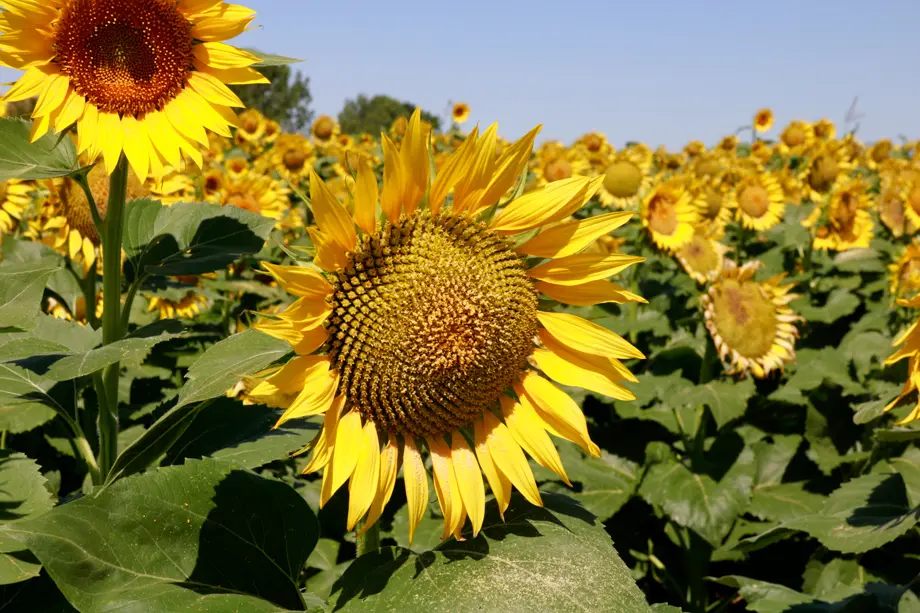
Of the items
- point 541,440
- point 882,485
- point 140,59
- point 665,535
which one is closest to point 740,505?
point 665,535

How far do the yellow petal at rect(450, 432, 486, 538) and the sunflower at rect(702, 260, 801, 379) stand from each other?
2.92 metres

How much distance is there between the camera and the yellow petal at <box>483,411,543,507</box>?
1485 millimetres

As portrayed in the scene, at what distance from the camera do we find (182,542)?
143cm

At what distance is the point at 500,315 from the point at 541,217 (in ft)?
0.71

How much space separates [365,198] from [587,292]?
53 centimetres

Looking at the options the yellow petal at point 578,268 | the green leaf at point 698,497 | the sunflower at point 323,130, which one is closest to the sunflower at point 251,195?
the green leaf at point 698,497

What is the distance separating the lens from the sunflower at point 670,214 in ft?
19.4

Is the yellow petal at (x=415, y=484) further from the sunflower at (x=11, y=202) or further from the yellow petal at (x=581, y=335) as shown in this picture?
the sunflower at (x=11, y=202)

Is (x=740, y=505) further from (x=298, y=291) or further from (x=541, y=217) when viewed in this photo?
(x=298, y=291)

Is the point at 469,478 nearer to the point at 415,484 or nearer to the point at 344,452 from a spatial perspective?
the point at 415,484

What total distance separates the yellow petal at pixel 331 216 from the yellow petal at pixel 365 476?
0.36 metres

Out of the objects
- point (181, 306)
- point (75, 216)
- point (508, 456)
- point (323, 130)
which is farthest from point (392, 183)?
point (323, 130)

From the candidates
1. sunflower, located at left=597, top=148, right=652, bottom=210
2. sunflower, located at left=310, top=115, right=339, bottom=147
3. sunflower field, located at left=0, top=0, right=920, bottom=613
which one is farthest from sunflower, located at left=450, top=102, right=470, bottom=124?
sunflower field, located at left=0, top=0, right=920, bottom=613

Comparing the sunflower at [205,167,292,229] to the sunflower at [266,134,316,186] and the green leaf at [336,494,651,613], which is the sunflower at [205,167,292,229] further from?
the green leaf at [336,494,651,613]
